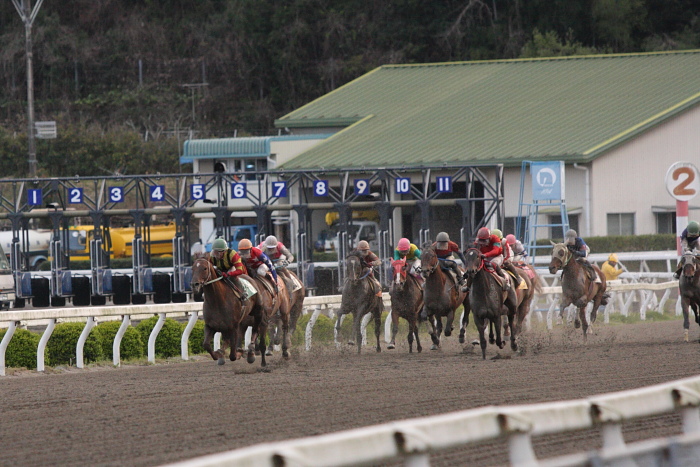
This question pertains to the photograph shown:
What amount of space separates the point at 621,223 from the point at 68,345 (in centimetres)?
1900

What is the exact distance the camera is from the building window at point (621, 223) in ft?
96.2

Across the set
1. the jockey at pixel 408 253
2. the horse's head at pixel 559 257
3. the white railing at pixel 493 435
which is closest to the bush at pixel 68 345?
the jockey at pixel 408 253

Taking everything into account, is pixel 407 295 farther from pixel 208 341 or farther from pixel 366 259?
pixel 208 341

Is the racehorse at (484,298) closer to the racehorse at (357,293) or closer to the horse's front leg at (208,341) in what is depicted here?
the racehorse at (357,293)

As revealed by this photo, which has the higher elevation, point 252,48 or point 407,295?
point 252,48

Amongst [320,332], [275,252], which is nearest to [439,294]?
[275,252]

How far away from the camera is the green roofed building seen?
96.0 ft

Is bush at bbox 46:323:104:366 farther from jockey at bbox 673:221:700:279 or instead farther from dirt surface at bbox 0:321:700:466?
jockey at bbox 673:221:700:279

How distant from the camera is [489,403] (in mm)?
8266

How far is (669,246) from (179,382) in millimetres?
20061

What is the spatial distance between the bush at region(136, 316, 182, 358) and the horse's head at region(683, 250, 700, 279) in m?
6.27

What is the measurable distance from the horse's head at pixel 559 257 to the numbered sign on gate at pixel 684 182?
2.70 meters

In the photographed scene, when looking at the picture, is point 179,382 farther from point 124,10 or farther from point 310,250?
point 124,10

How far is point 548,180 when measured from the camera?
22.8 meters
